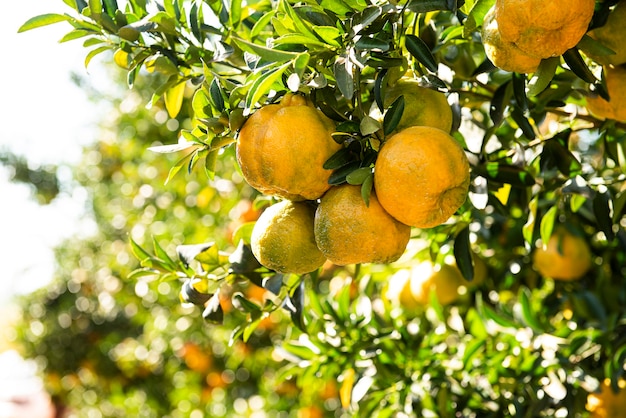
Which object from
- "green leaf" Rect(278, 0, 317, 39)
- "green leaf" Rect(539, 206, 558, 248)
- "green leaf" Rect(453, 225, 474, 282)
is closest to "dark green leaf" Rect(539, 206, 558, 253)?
"green leaf" Rect(539, 206, 558, 248)

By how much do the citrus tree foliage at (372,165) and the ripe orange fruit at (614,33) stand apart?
2 centimetres

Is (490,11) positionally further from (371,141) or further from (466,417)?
(466,417)

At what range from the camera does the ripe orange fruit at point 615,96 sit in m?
0.87

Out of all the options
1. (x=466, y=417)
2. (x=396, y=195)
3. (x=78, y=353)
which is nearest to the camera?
(x=396, y=195)

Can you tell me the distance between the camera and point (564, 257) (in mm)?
1403

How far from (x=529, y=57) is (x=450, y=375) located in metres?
0.82

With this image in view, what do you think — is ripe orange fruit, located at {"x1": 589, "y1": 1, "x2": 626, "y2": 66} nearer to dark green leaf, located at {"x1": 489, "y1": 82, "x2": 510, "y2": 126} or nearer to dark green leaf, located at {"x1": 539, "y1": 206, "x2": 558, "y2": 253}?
dark green leaf, located at {"x1": 489, "y1": 82, "x2": 510, "y2": 126}

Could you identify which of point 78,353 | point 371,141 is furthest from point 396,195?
point 78,353

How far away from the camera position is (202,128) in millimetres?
784

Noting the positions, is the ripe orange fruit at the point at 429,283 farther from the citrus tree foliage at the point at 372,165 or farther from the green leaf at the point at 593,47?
the green leaf at the point at 593,47

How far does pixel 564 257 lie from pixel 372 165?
2.66 feet

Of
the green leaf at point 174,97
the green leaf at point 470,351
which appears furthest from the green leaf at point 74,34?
the green leaf at point 470,351

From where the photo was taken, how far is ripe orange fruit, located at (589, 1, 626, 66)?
786 millimetres

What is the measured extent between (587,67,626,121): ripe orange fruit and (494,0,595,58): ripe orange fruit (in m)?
0.21
